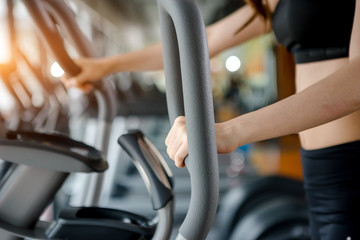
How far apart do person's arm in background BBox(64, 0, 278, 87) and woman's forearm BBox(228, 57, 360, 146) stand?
1.66 feet

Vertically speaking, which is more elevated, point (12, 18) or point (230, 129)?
point (12, 18)

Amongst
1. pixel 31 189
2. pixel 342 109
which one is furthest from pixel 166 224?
pixel 342 109

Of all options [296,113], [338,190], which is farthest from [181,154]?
[338,190]

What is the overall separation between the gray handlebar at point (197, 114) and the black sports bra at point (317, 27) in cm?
42

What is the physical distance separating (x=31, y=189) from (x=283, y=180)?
232 centimetres

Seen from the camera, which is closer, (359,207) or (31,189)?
(31,189)

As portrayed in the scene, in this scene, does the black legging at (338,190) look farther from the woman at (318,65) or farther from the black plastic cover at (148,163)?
the black plastic cover at (148,163)

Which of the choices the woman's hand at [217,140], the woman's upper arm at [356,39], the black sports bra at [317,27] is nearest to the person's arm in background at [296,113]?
the woman's hand at [217,140]

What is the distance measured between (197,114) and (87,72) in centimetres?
58

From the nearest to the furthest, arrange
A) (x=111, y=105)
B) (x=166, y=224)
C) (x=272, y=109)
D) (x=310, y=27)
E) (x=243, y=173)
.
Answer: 1. (x=272, y=109)
2. (x=166, y=224)
3. (x=310, y=27)
4. (x=111, y=105)
5. (x=243, y=173)

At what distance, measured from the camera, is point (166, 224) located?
2.54 ft

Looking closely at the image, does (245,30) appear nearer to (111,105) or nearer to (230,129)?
(111,105)

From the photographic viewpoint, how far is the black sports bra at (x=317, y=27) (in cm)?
88

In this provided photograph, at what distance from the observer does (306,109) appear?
59cm
